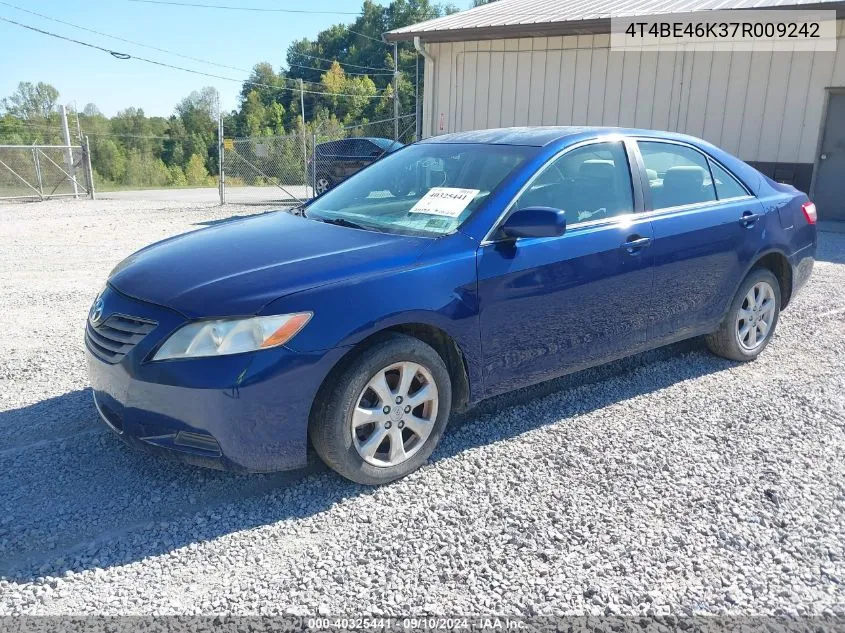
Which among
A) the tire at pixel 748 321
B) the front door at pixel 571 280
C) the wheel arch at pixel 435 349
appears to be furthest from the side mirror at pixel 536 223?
the tire at pixel 748 321

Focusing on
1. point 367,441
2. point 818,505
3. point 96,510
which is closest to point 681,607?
point 818,505

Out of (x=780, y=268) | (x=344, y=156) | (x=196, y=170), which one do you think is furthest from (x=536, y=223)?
(x=196, y=170)

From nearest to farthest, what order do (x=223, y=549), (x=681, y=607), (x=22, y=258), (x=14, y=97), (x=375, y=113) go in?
1. (x=681, y=607)
2. (x=223, y=549)
3. (x=22, y=258)
4. (x=375, y=113)
5. (x=14, y=97)

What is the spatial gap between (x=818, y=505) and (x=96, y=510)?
318 cm

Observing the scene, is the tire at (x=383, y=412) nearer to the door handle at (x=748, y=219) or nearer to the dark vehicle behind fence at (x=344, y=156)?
the door handle at (x=748, y=219)

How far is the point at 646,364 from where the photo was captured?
4.79 meters

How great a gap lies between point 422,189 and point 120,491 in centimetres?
220

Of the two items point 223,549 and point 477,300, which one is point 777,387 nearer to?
point 477,300

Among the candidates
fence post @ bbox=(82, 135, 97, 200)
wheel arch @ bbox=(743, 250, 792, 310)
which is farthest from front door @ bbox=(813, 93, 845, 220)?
fence post @ bbox=(82, 135, 97, 200)

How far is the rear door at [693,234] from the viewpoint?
4.06 m

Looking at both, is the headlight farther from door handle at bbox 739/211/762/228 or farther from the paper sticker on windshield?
door handle at bbox 739/211/762/228

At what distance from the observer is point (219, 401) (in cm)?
266

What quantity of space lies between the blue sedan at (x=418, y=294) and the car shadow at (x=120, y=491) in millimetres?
260

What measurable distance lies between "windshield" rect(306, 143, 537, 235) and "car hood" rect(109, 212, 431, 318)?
21 cm
